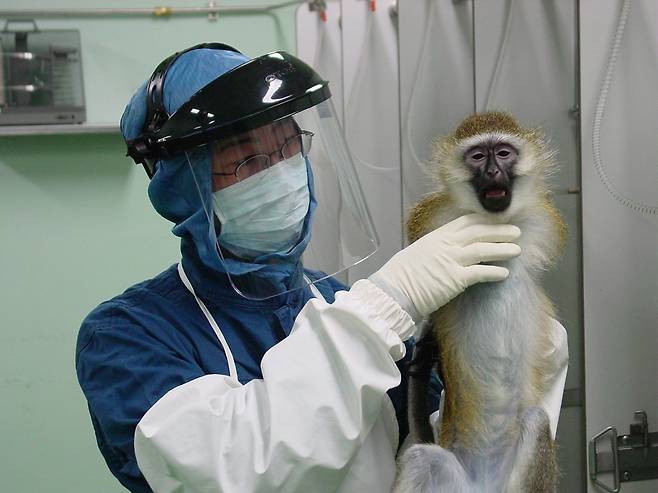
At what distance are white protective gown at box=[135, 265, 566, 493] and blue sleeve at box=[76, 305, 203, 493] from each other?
0.16 feet

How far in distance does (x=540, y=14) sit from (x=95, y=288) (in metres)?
1.72

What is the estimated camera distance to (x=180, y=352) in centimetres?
118

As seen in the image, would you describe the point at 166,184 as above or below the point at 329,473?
above

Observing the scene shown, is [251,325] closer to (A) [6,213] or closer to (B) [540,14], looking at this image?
(B) [540,14]

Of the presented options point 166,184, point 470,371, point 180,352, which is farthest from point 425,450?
point 166,184

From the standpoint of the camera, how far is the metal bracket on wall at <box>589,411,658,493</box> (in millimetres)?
1812

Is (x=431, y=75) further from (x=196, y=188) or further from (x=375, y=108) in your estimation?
(x=196, y=188)

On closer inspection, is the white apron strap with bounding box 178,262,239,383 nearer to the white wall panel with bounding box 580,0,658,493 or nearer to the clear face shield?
the clear face shield

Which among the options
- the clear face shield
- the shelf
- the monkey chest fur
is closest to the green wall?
the shelf

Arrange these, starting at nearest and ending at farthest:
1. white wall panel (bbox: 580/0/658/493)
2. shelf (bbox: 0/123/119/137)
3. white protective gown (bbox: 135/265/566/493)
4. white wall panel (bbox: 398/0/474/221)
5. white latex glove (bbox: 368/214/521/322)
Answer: white protective gown (bbox: 135/265/566/493), white latex glove (bbox: 368/214/521/322), white wall panel (bbox: 580/0/658/493), white wall panel (bbox: 398/0/474/221), shelf (bbox: 0/123/119/137)

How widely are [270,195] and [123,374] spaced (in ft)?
1.18

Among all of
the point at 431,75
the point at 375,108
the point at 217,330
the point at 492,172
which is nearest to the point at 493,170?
the point at 492,172

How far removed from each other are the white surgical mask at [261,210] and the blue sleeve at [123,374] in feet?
0.65

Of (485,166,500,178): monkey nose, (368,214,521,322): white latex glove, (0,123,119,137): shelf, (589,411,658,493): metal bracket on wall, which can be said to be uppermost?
(0,123,119,137): shelf
